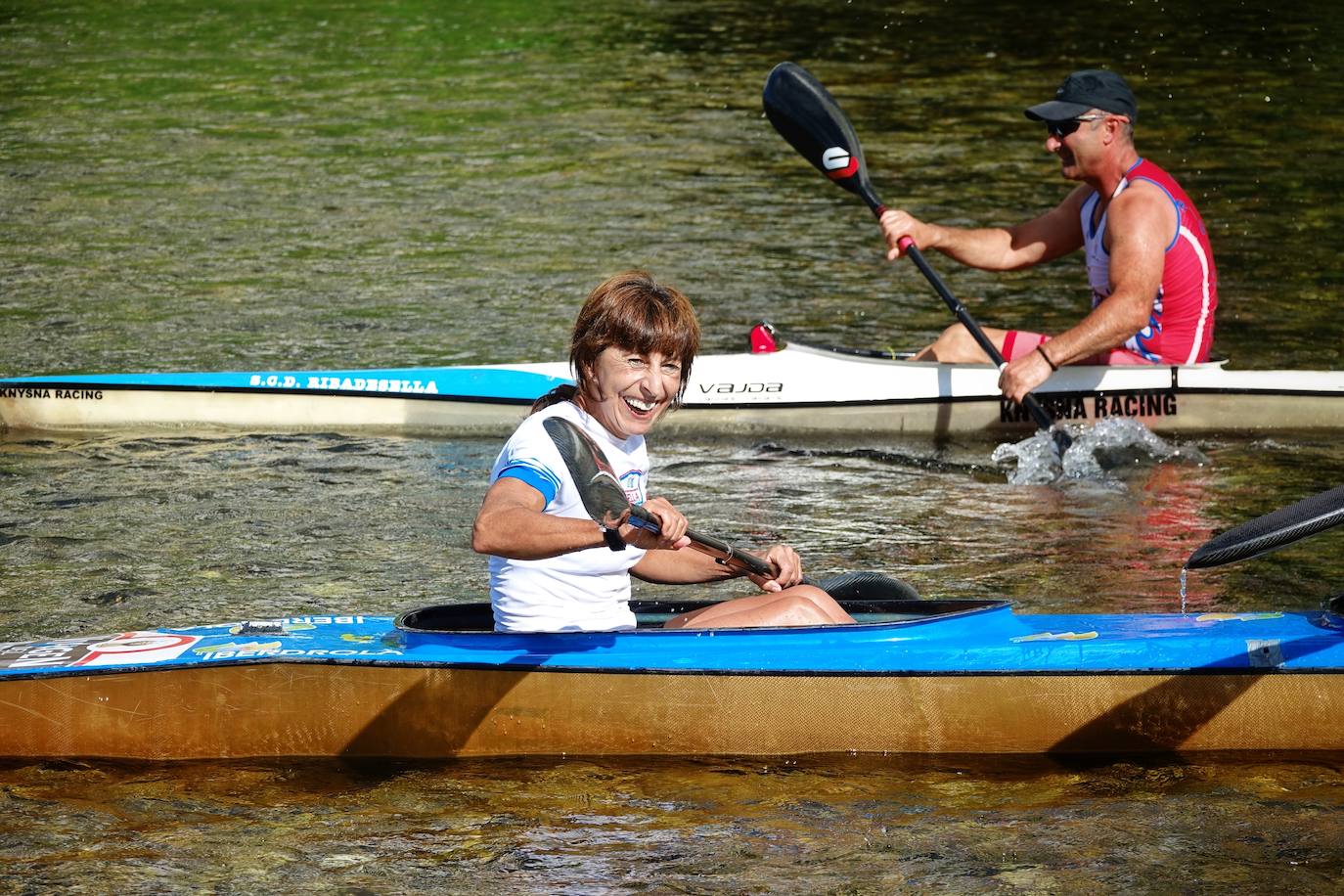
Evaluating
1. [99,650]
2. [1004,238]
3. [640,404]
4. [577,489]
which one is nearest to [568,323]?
[1004,238]

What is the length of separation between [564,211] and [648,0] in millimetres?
11853

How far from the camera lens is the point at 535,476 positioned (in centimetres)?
441

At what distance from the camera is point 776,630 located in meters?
4.85

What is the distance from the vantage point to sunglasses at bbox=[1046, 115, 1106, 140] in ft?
25.4

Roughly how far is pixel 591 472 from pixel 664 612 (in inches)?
43.3

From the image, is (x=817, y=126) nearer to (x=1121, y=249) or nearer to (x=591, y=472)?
(x=1121, y=249)

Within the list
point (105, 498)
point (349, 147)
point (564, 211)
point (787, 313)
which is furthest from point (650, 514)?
point (349, 147)

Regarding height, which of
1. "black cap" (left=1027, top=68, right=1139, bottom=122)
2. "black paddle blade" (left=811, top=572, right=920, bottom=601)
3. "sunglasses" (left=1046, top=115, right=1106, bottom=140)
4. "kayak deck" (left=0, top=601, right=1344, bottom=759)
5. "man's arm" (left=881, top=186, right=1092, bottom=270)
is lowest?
"kayak deck" (left=0, top=601, right=1344, bottom=759)

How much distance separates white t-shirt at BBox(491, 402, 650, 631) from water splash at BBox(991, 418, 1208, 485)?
3485mm

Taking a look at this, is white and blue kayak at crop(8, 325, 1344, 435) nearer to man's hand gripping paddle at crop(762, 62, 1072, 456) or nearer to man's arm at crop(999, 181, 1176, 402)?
man's arm at crop(999, 181, 1176, 402)

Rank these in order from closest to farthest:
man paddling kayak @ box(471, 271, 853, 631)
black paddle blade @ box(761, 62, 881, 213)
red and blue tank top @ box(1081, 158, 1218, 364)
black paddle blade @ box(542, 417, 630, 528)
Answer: black paddle blade @ box(542, 417, 630, 528) → man paddling kayak @ box(471, 271, 853, 631) → red and blue tank top @ box(1081, 158, 1218, 364) → black paddle blade @ box(761, 62, 881, 213)

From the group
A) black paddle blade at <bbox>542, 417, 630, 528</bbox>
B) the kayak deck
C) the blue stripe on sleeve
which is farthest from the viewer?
the kayak deck

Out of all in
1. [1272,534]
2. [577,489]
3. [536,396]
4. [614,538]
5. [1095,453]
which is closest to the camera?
[614,538]

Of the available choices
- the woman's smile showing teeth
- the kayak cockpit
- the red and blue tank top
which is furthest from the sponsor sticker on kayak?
the red and blue tank top
